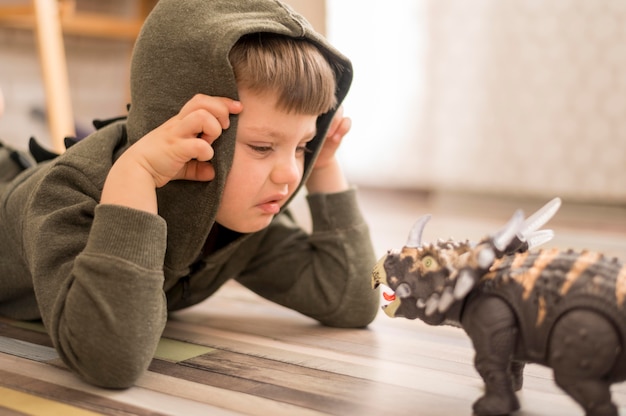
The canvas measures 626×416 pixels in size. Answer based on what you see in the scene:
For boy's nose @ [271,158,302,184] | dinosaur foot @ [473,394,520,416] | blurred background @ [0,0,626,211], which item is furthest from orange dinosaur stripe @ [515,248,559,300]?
blurred background @ [0,0,626,211]

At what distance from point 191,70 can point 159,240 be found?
220 mm

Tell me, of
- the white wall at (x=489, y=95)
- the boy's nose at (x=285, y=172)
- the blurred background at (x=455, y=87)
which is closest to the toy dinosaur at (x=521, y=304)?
the boy's nose at (x=285, y=172)

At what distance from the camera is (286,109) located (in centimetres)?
91

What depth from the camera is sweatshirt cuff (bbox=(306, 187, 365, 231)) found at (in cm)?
114

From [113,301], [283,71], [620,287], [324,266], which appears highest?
[283,71]

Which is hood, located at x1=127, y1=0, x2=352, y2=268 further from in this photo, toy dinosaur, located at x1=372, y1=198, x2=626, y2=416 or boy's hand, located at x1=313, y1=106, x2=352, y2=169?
toy dinosaur, located at x1=372, y1=198, x2=626, y2=416

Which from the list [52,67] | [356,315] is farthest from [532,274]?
[52,67]

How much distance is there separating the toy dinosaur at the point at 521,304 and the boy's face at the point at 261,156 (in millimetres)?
235

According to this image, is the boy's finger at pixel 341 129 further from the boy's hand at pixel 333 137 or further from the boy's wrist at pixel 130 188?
the boy's wrist at pixel 130 188

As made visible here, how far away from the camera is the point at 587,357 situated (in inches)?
23.9

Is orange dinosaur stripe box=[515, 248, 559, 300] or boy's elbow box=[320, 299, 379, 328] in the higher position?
orange dinosaur stripe box=[515, 248, 559, 300]

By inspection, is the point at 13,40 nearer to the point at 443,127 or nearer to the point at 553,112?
the point at 443,127

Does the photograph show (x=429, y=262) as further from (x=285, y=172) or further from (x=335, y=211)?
(x=335, y=211)

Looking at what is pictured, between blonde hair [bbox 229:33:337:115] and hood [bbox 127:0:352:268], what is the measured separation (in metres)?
0.02
